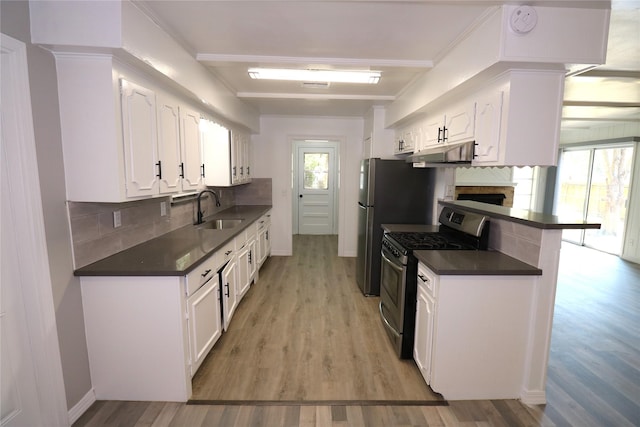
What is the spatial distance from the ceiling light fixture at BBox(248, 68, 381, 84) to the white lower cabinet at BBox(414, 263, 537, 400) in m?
1.81

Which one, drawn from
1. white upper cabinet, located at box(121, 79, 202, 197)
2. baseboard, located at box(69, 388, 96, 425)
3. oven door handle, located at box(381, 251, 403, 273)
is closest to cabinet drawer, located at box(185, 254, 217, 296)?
white upper cabinet, located at box(121, 79, 202, 197)

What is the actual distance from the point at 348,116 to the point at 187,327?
419 cm

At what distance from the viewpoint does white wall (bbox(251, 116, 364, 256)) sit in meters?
5.25

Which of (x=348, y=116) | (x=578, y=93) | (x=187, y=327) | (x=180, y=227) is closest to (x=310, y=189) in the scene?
(x=348, y=116)

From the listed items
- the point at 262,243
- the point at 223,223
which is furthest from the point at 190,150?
the point at 262,243

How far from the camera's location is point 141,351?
194 cm

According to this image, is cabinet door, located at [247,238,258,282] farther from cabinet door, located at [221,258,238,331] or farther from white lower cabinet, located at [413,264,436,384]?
white lower cabinet, located at [413,264,436,384]

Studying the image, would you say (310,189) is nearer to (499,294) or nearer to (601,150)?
(499,294)

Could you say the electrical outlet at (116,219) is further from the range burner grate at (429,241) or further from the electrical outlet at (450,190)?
the electrical outlet at (450,190)

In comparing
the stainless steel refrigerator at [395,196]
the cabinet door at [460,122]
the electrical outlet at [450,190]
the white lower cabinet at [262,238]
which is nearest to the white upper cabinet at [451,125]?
the cabinet door at [460,122]

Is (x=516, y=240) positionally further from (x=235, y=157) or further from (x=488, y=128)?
(x=235, y=157)

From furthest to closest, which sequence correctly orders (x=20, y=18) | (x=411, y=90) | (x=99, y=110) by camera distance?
(x=411, y=90) → (x=99, y=110) → (x=20, y=18)

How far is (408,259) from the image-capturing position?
236 cm

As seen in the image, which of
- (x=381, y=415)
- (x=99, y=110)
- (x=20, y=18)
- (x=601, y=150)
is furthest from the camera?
(x=601, y=150)
